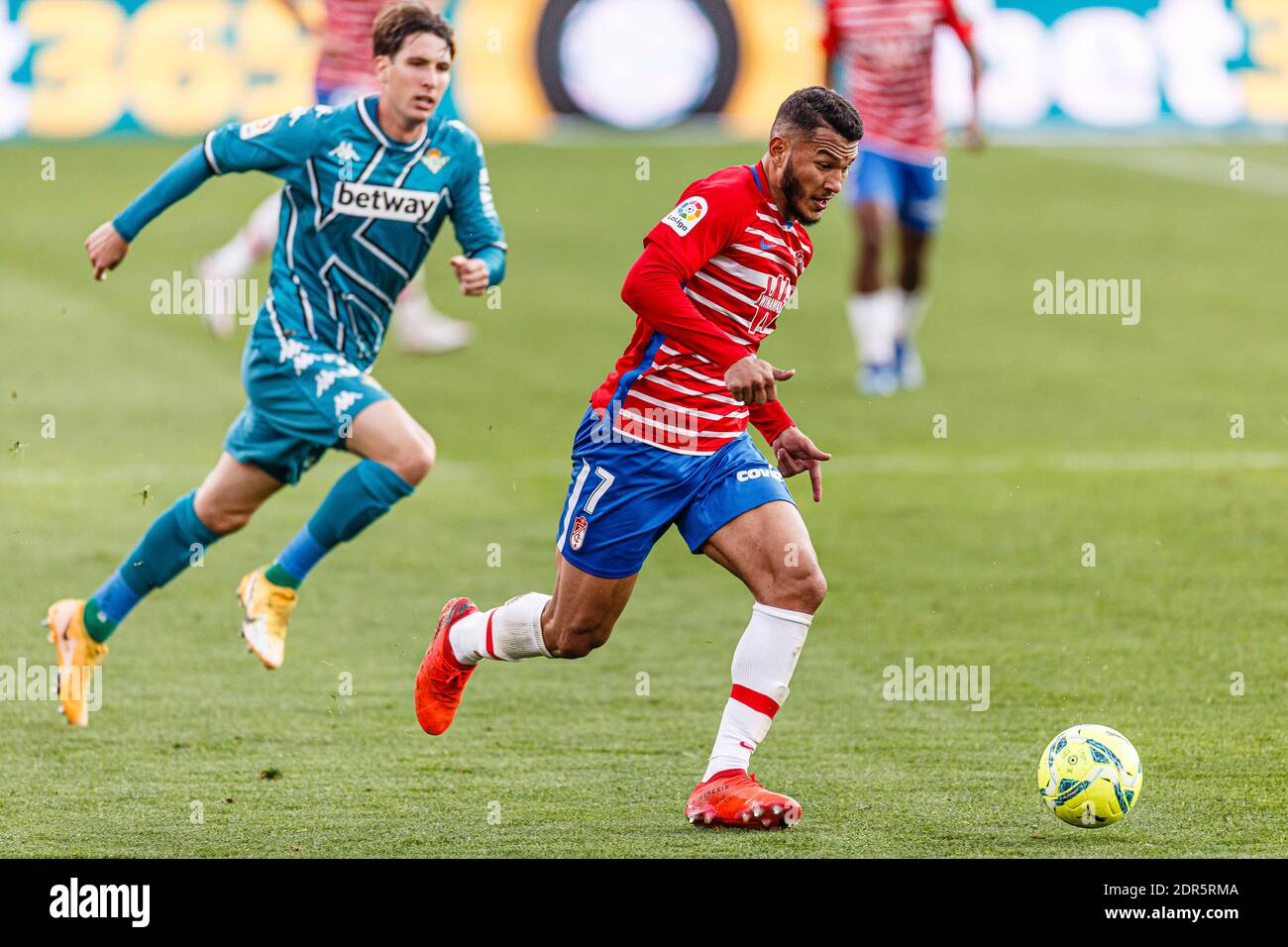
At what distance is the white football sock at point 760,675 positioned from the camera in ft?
18.2

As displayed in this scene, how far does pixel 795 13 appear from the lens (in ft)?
71.3

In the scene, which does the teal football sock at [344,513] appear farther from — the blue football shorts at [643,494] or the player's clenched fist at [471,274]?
the blue football shorts at [643,494]

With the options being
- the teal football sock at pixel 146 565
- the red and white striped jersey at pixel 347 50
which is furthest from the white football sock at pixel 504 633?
the red and white striped jersey at pixel 347 50

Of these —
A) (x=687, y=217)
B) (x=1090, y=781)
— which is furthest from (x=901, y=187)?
(x=1090, y=781)

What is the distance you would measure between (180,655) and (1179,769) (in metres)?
3.70

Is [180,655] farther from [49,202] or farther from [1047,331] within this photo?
[49,202]

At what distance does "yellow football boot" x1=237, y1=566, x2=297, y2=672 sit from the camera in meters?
6.88

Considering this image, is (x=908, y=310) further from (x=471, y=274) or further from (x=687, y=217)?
(x=687, y=217)

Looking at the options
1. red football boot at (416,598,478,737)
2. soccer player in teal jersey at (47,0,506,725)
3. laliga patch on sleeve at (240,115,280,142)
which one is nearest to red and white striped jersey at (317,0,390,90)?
soccer player in teal jersey at (47,0,506,725)

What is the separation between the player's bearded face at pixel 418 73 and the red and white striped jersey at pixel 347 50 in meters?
6.28

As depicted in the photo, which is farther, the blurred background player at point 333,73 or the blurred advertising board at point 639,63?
the blurred advertising board at point 639,63

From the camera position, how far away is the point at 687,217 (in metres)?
5.39

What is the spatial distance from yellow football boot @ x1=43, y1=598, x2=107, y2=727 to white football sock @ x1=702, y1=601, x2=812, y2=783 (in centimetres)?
226

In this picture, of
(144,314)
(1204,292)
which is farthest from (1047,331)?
(144,314)
